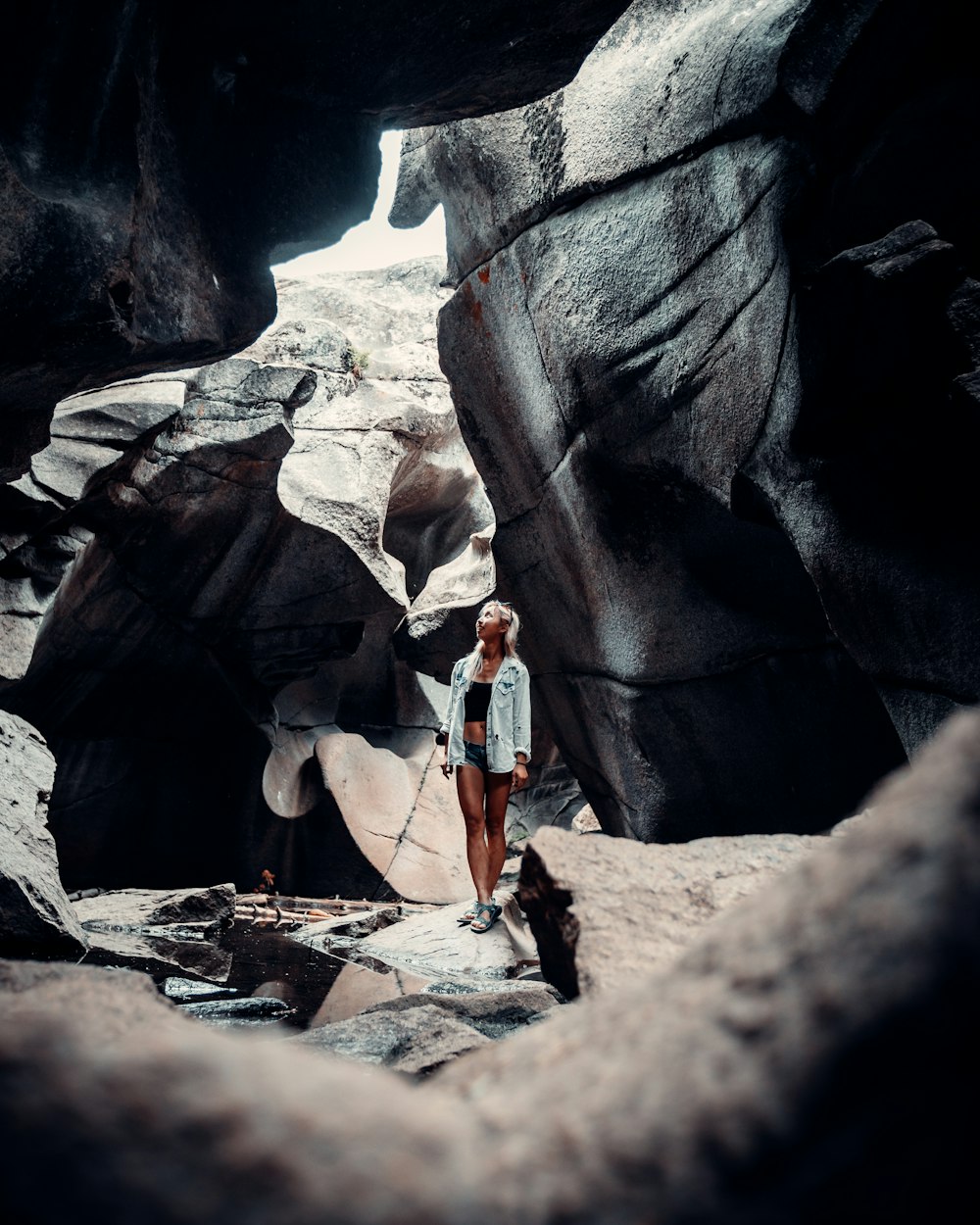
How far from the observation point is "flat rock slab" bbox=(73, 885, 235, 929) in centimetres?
494

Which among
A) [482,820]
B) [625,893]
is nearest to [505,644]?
[482,820]

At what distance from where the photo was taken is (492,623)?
4.34 m

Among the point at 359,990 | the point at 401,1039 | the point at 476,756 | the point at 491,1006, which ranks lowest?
the point at 359,990

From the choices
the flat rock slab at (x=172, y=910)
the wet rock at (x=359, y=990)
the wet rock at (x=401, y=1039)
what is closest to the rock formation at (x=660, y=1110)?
the wet rock at (x=401, y=1039)

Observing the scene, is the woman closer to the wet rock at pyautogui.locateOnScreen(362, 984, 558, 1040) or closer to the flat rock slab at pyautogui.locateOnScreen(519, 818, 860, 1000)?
Answer: the wet rock at pyautogui.locateOnScreen(362, 984, 558, 1040)

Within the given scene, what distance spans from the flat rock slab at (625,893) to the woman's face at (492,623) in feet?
9.12

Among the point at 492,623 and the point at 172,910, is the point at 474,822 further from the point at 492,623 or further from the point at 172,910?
the point at 172,910

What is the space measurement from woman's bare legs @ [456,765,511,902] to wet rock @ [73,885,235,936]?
1532 mm

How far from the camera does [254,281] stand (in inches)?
143

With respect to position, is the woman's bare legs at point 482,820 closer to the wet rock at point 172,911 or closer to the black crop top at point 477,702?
the black crop top at point 477,702

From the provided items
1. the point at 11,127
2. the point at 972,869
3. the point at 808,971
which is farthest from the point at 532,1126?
the point at 11,127

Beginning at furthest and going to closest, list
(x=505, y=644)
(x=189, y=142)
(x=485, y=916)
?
(x=505, y=644)
(x=485, y=916)
(x=189, y=142)

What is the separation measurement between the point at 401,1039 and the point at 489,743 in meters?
2.31

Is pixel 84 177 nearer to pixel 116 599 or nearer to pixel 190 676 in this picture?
pixel 116 599
